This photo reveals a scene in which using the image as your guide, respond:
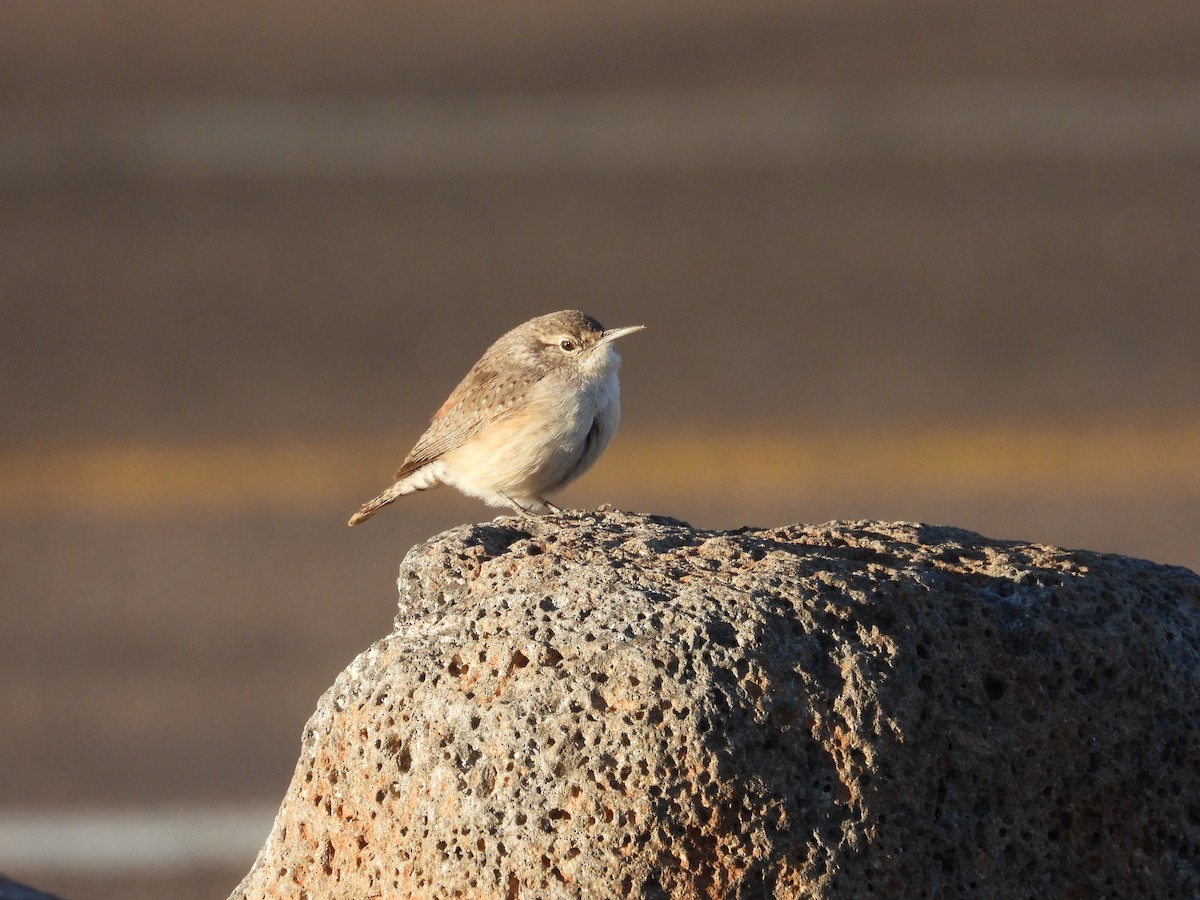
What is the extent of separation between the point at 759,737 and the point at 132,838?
309 inches

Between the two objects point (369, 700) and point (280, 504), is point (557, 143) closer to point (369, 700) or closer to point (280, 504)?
point (280, 504)

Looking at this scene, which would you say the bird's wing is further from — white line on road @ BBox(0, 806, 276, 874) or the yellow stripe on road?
the yellow stripe on road

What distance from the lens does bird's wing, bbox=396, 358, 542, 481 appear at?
6.95 metres

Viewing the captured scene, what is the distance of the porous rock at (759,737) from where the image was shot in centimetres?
344

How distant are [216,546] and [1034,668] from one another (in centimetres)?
1005

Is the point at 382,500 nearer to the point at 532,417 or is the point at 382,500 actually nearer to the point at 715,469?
the point at 532,417

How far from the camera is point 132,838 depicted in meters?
10.3

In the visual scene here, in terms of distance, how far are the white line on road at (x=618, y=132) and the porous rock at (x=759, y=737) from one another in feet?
41.5

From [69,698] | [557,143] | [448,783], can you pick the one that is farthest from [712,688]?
[557,143]

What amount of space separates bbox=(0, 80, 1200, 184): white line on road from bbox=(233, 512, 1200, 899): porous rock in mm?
12635

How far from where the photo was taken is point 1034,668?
3758 mm

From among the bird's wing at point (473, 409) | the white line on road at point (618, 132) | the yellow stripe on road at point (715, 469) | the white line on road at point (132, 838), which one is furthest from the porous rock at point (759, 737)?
the white line on road at point (618, 132)

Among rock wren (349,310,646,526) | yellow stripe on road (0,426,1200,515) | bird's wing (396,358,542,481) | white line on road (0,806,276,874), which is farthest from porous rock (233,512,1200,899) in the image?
yellow stripe on road (0,426,1200,515)

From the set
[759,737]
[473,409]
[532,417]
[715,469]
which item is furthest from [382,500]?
[715,469]
